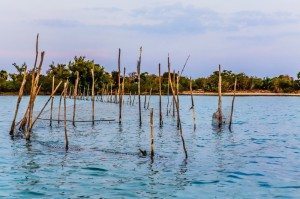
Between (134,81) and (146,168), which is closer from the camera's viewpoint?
(146,168)

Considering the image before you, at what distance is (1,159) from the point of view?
16.9m

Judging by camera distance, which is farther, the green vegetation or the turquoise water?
the green vegetation

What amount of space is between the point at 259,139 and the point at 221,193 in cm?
1402

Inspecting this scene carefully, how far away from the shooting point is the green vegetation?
86.4m

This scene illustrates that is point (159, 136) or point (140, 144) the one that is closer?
point (140, 144)

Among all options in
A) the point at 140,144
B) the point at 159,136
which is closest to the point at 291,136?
the point at 159,136

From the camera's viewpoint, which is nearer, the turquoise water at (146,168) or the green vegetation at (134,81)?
the turquoise water at (146,168)

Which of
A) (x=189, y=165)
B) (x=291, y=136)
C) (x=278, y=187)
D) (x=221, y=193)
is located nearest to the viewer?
(x=221, y=193)

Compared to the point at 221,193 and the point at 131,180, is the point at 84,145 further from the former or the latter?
the point at 221,193

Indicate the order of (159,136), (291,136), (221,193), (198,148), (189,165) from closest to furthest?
1. (221,193)
2. (189,165)
3. (198,148)
4. (159,136)
5. (291,136)

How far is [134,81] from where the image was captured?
379 ft

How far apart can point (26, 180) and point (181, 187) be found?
437 cm

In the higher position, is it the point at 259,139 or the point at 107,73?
the point at 107,73

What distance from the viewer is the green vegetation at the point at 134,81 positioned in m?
86.4
